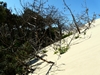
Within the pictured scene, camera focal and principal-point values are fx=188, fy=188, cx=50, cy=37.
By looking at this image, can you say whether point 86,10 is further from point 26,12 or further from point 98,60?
point 98,60

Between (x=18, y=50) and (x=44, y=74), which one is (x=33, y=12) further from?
(x=44, y=74)

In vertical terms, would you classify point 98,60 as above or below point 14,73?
below

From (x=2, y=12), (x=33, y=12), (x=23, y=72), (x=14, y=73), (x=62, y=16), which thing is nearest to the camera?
(x=23, y=72)

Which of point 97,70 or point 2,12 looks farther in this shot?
point 2,12

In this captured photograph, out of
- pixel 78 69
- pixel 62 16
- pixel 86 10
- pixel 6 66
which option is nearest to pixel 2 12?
pixel 62 16

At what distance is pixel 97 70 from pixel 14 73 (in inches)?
119

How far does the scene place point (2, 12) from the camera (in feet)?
33.2

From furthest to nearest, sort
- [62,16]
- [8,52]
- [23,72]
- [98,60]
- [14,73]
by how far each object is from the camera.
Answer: [62,16]
[8,52]
[14,73]
[23,72]
[98,60]

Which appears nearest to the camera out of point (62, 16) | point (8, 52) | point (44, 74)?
point (44, 74)

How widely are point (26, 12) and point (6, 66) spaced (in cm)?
367

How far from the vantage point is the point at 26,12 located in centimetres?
817

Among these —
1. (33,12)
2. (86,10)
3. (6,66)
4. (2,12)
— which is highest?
(2,12)

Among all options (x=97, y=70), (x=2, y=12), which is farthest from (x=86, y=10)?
(x=97, y=70)

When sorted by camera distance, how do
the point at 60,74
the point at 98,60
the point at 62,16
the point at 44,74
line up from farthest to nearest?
Result: the point at 62,16 → the point at 44,74 → the point at 60,74 → the point at 98,60
